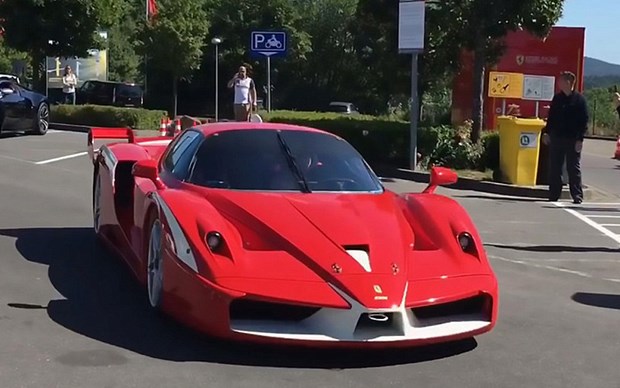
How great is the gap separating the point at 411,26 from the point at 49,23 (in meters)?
16.8

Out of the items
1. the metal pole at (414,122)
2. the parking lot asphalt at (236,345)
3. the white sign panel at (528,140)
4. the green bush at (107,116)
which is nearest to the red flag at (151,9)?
the green bush at (107,116)

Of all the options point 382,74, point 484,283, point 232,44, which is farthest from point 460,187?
point 232,44

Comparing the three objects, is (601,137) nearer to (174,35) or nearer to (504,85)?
(504,85)

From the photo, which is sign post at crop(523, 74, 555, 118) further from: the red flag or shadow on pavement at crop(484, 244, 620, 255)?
the red flag

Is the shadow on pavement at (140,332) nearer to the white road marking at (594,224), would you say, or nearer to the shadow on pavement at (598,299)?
the shadow on pavement at (598,299)

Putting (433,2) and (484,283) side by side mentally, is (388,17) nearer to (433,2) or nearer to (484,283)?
(433,2)

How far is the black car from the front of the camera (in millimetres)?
20234

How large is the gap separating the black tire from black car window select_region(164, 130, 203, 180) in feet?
47.1

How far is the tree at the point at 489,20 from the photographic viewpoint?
1839 cm

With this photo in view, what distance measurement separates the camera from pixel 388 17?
21891 mm

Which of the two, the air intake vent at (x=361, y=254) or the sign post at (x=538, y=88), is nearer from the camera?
the air intake vent at (x=361, y=254)

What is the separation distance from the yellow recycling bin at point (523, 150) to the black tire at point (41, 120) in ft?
33.2

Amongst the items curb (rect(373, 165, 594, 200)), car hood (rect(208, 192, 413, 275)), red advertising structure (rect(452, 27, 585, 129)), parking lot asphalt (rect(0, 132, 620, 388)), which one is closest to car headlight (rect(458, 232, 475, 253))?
car hood (rect(208, 192, 413, 275))

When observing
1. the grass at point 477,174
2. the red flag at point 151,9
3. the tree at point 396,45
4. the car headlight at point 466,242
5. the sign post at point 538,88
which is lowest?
the grass at point 477,174
